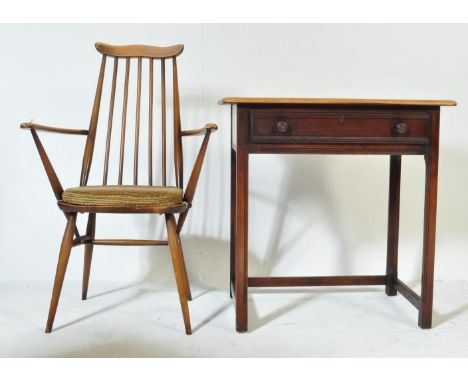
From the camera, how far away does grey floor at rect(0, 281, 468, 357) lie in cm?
194

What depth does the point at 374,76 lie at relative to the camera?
2814mm

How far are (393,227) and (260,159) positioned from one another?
0.77 meters

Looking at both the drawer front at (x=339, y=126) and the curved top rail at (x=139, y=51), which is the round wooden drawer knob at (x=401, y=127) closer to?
the drawer front at (x=339, y=126)

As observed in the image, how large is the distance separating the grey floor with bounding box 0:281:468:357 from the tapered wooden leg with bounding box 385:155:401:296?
0.09m

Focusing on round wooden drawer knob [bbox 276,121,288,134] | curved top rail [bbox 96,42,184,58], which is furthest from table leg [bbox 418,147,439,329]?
curved top rail [bbox 96,42,184,58]

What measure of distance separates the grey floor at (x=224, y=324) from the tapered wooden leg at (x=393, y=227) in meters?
0.09

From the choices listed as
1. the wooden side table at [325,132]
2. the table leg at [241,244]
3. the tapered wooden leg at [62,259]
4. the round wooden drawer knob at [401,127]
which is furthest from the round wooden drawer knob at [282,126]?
the tapered wooden leg at [62,259]

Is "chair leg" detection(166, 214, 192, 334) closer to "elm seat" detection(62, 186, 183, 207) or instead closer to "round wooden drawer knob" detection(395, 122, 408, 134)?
"elm seat" detection(62, 186, 183, 207)

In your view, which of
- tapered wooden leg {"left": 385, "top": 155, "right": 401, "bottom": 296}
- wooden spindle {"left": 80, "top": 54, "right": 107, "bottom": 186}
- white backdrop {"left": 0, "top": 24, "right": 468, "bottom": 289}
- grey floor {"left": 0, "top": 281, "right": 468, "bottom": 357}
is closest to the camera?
grey floor {"left": 0, "top": 281, "right": 468, "bottom": 357}

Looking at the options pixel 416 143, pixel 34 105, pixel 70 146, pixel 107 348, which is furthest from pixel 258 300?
pixel 34 105

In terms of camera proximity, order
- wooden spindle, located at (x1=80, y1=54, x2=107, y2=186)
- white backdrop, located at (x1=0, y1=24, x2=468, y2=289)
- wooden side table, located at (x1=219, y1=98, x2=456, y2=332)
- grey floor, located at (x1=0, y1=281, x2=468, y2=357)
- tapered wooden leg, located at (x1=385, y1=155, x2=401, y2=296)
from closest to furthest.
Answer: grey floor, located at (x1=0, y1=281, x2=468, y2=357), wooden side table, located at (x1=219, y1=98, x2=456, y2=332), wooden spindle, located at (x1=80, y1=54, x2=107, y2=186), tapered wooden leg, located at (x1=385, y1=155, x2=401, y2=296), white backdrop, located at (x1=0, y1=24, x2=468, y2=289)

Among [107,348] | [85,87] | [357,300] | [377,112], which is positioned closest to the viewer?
[107,348]

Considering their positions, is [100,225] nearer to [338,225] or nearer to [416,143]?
[338,225]
